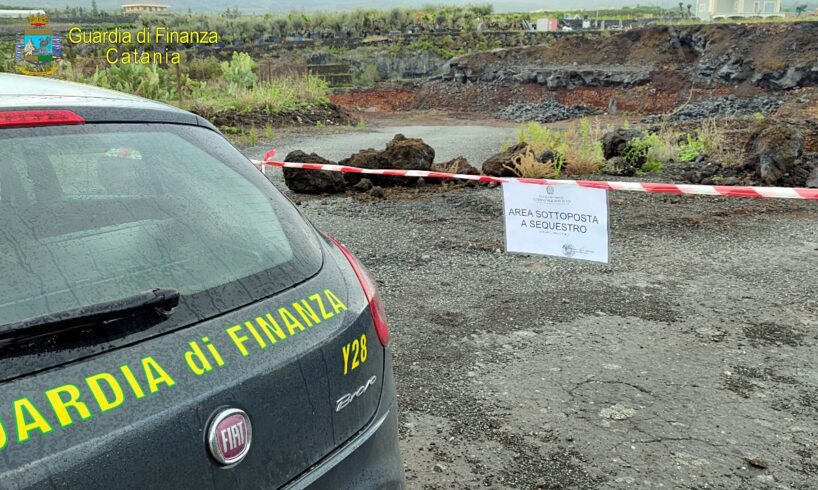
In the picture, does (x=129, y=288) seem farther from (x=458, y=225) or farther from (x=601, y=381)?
(x=458, y=225)

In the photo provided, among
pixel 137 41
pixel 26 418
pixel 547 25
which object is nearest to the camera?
pixel 26 418

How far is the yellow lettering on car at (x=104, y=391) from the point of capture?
1.46 metres

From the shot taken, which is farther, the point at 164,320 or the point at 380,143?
the point at 380,143

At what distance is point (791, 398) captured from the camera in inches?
160

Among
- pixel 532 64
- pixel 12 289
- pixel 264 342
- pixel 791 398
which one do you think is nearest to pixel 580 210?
pixel 791 398

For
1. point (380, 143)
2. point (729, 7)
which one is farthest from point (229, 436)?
point (729, 7)

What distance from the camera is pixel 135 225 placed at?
6.36ft

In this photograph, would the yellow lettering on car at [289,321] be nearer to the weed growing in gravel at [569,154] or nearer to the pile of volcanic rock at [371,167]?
the pile of volcanic rock at [371,167]

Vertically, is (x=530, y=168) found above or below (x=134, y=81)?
below

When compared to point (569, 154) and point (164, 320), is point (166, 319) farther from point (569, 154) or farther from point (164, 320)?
point (569, 154)

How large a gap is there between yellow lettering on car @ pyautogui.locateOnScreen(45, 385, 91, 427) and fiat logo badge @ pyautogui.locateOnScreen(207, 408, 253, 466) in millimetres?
260

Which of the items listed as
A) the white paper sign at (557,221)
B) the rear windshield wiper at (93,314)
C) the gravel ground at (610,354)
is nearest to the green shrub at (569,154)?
the gravel ground at (610,354)

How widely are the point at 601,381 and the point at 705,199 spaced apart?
5.72m

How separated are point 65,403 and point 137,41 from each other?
3167cm
